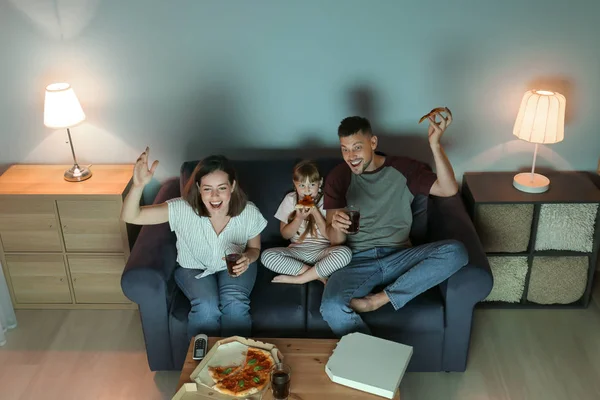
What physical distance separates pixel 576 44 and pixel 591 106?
350mm

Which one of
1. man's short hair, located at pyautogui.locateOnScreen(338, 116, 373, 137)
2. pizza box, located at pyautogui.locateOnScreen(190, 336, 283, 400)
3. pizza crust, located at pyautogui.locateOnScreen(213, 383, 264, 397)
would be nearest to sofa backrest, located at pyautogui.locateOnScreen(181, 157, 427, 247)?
Result: man's short hair, located at pyautogui.locateOnScreen(338, 116, 373, 137)

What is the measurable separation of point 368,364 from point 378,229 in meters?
0.78

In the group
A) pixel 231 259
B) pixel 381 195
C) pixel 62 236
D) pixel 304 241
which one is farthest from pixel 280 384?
pixel 62 236

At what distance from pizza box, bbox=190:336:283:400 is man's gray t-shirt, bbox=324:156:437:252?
75cm

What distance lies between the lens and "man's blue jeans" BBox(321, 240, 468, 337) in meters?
2.83

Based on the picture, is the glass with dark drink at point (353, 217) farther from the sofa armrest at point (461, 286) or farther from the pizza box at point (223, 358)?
the pizza box at point (223, 358)

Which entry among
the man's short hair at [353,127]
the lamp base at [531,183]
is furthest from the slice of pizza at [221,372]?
the lamp base at [531,183]

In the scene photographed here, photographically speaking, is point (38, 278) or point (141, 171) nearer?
point (141, 171)

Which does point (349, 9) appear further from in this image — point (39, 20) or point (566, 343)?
point (566, 343)

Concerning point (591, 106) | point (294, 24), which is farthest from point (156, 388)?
point (591, 106)

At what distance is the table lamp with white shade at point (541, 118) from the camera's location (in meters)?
3.15

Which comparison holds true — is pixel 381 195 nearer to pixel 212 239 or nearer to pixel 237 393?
pixel 212 239

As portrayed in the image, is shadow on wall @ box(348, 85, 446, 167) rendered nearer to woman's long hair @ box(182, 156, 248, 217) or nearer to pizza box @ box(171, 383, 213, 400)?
woman's long hair @ box(182, 156, 248, 217)

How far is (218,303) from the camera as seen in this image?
2936 millimetres
